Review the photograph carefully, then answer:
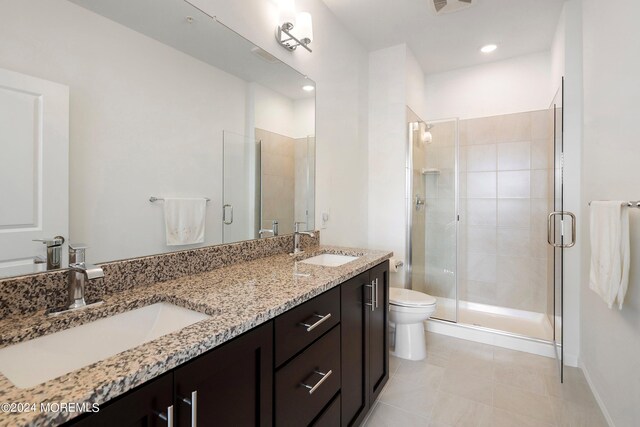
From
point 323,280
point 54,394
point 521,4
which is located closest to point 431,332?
point 323,280

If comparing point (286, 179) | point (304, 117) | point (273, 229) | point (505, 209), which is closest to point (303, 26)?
point (304, 117)

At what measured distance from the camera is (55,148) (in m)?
0.92

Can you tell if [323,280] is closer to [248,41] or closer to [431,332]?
[248,41]

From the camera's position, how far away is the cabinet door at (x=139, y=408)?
526 millimetres

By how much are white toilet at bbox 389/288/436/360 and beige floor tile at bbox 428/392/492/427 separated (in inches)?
18.2

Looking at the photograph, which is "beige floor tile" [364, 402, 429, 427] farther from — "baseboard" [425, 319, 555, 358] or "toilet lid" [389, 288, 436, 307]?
"baseboard" [425, 319, 555, 358]

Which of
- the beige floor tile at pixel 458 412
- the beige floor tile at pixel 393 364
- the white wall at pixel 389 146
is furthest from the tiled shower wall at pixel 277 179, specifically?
the beige floor tile at pixel 458 412

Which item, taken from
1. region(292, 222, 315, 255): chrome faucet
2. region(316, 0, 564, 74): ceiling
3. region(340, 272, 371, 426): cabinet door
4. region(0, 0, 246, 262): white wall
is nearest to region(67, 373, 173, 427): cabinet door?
region(0, 0, 246, 262): white wall

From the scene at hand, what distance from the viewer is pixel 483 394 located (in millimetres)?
1939

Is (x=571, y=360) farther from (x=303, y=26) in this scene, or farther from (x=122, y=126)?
(x=122, y=126)

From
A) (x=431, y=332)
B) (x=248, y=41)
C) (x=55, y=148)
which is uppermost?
(x=248, y=41)

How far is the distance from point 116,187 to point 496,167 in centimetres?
342

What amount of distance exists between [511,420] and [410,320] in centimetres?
80

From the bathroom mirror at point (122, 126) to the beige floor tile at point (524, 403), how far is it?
70.4 inches
